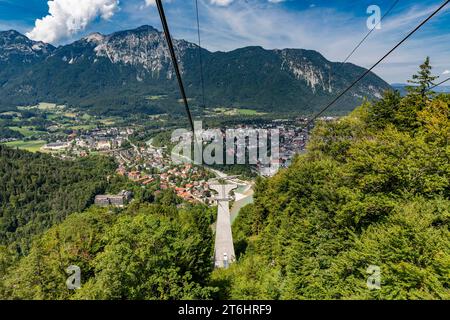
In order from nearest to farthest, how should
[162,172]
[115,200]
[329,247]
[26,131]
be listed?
[329,247], [115,200], [162,172], [26,131]

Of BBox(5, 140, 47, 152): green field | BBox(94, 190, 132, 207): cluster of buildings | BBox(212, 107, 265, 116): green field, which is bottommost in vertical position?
BBox(94, 190, 132, 207): cluster of buildings

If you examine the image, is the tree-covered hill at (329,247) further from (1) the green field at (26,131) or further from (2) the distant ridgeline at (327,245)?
(1) the green field at (26,131)

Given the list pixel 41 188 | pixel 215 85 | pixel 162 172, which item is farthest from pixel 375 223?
pixel 215 85

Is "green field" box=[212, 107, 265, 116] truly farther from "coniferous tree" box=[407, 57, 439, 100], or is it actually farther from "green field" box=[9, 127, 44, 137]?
"coniferous tree" box=[407, 57, 439, 100]

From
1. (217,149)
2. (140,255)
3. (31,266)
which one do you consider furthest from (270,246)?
(217,149)

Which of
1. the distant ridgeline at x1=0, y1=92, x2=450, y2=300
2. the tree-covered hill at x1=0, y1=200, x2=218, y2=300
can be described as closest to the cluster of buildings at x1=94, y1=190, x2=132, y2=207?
the distant ridgeline at x1=0, y1=92, x2=450, y2=300

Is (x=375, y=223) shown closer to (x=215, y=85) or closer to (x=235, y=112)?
(x=235, y=112)

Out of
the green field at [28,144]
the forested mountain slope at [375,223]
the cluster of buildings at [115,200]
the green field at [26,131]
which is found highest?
the green field at [26,131]

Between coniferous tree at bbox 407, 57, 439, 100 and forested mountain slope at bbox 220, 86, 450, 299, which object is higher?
coniferous tree at bbox 407, 57, 439, 100

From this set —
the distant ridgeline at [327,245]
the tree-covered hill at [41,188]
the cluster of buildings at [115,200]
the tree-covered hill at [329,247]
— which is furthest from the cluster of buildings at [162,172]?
the tree-covered hill at [329,247]

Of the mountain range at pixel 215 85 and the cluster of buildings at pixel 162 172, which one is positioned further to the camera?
the mountain range at pixel 215 85

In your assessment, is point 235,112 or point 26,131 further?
point 235,112
